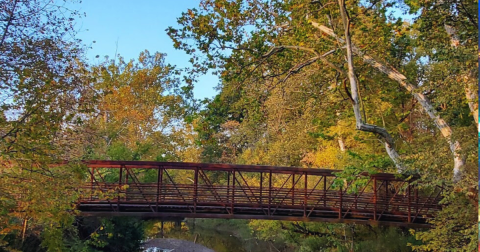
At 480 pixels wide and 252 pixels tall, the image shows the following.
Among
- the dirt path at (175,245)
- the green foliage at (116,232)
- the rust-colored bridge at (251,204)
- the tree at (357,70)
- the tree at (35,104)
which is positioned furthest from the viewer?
the dirt path at (175,245)

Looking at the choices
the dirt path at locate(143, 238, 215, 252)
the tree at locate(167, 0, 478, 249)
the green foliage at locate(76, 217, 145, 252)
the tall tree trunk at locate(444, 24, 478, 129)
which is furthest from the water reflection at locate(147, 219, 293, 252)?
the tall tree trunk at locate(444, 24, 478, 129)

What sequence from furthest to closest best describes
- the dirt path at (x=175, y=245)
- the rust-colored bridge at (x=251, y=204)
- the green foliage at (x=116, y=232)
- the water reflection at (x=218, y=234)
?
the water reflection at (x=218, y=234)
the dirt path at (x=175, y=245)
the green foliage at (x=116, y=232)
the rust-colored bridge at (x=251, y=204)

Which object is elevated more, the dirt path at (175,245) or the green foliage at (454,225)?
the green foliage at (454,225)

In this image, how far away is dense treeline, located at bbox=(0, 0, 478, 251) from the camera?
5719mm

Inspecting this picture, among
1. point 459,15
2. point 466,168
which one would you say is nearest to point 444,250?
point 466,168

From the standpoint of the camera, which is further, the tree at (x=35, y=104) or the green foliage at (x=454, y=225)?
the green foliage at (x=454, y=225)

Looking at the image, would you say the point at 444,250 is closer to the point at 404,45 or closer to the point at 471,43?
the point at 471,43

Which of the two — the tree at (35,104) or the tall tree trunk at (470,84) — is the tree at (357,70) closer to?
the tall tree trunk at (470,84)

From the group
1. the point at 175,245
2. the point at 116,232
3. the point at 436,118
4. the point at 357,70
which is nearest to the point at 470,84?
the point at 436,118

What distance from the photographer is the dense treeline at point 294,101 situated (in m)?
5.72

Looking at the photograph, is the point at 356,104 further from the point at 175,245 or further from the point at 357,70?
the point at 175,245

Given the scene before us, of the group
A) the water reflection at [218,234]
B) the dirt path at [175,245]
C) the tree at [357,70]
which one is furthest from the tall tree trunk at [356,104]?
the dirt path at [175,245]

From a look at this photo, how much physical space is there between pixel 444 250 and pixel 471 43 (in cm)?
422

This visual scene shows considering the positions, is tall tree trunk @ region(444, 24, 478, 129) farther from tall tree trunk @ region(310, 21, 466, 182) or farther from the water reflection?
the water reflection
